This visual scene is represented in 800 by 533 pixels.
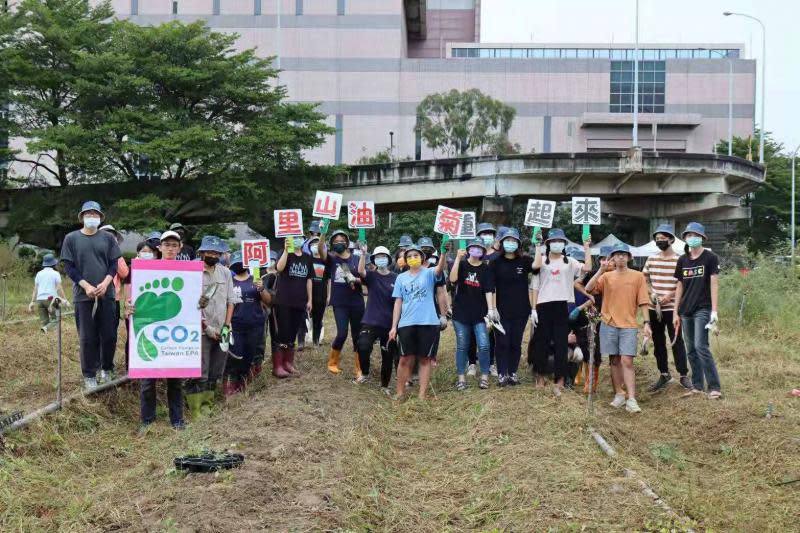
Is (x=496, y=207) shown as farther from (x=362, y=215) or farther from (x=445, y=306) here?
(x=445, y=306)

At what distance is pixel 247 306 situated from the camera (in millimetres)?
9188

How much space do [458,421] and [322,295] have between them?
4476mm

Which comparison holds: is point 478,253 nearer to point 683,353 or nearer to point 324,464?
point 683,353

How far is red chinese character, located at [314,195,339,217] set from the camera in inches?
431

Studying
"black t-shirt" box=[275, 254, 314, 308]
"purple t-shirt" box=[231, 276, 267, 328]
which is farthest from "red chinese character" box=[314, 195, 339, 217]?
"purple t-shirt" box=[231, 276, 267, 328]

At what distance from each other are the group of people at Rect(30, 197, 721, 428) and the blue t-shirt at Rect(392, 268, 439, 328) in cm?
1

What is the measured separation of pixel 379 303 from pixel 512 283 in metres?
1.59

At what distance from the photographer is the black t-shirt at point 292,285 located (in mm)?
10062

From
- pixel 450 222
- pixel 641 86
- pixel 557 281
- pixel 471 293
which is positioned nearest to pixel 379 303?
pixel 471 293

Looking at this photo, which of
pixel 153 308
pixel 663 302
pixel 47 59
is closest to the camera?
A: pixel 153 308

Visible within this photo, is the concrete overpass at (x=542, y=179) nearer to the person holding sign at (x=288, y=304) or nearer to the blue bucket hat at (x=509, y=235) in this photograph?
the person holding sign at (x=288, y=304)

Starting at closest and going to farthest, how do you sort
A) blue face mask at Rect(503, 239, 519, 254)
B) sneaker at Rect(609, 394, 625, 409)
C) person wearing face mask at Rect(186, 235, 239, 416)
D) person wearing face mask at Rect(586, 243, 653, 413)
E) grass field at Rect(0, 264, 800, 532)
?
grass field at Rect(0, 264, 800, 532)
person wearing face mask at Rect(186, 235, 239, 416)
person wearing face mask at Rect(586, 243, 653, 413)
sneaker at Rect(609, 394, 625, 409)
blue face mask at Rect(503, 239, 519, 254)

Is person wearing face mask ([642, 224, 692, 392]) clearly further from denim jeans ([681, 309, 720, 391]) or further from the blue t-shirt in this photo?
the blue t-shirt

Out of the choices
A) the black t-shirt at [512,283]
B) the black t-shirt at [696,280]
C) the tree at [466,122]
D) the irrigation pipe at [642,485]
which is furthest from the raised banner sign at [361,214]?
the tree at [466,122]
